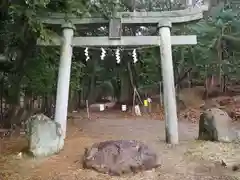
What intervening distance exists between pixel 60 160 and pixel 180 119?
901 cm

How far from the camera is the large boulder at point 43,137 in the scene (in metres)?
6.46

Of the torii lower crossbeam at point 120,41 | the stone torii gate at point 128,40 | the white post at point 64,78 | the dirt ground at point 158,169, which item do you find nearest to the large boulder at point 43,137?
the dirt ground at point 158,169

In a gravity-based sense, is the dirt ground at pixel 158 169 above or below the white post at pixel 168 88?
below

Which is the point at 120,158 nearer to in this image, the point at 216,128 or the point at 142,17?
the point at 216,128

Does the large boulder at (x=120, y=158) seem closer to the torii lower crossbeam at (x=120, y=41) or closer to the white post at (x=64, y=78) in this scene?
the white post at (x=64, y=78)

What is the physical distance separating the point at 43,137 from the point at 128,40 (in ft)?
9.59

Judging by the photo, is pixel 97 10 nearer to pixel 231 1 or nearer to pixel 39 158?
pixel 39 158

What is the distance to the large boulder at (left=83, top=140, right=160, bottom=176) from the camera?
550 centimetres

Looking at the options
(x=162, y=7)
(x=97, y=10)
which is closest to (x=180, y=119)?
(x=162, y=7)

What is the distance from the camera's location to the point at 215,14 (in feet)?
56.3

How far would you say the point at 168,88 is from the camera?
758cm

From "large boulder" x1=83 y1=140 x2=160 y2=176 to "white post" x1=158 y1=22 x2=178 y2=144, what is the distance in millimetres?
1688

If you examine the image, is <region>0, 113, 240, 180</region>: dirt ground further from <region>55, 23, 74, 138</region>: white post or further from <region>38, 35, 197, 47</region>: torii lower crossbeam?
<region>38, 35, 197, 47</region>: torii lower crossbeam

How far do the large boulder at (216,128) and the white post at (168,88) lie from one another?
884 millimetres
